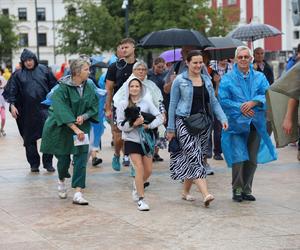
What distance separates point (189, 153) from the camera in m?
8.25

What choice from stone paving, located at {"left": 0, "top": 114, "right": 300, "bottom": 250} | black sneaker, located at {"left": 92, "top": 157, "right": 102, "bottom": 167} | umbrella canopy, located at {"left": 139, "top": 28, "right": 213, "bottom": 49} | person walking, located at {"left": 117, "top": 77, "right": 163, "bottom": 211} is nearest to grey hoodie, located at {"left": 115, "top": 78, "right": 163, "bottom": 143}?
person walking, located at {"left": 117, "top": 77, "right": 163, "bottom": 211}

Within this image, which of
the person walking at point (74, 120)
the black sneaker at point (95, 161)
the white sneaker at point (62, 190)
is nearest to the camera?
the person walking at point (74, 120)

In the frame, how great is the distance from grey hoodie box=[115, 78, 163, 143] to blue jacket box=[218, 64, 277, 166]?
2.52 feet

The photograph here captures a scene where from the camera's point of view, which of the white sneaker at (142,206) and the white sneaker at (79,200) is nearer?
the white sneaker at (142,206)

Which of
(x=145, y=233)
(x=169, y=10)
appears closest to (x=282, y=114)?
(x=145, y=233)

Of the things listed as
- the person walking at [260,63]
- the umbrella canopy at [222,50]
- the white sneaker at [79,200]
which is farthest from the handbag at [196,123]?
the umbrella canopy at [222,50]

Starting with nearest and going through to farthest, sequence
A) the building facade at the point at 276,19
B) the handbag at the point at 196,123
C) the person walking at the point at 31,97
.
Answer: the handbag at the point at 196,123, the person walking at the point at 31,97, the building facade at the point at 276,19

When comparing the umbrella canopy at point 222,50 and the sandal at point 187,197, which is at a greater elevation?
the umbrella canopy at point 222,50

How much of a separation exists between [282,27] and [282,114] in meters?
54.6

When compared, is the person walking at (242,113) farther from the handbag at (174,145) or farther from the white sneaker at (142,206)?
the white sneaker at (142,206)

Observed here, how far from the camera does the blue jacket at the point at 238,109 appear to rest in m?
8.33

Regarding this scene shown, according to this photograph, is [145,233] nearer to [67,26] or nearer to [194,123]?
[194,123]

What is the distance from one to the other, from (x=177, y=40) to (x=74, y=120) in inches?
113

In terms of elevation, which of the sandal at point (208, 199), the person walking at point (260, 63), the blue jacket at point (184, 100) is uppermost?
the person walking at point (260, 63)
